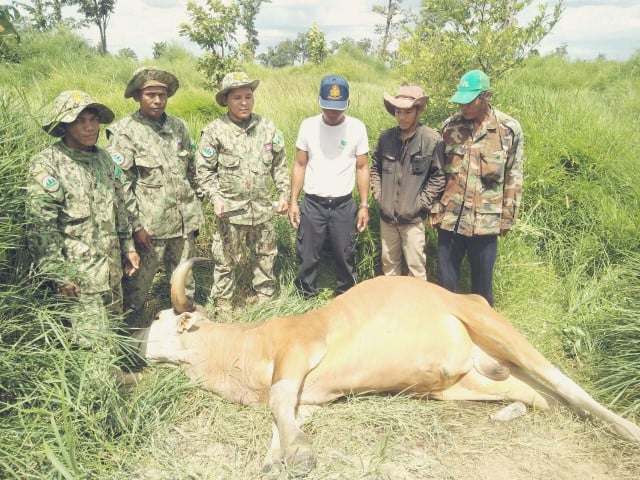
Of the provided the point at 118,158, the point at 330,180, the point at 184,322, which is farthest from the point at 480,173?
the point at 118,158

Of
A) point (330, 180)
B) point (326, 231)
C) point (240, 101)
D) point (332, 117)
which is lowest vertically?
point (326, 231)

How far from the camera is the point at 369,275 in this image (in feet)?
17.0

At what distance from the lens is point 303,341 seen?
3.18 meters

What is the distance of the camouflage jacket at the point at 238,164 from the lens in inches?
168

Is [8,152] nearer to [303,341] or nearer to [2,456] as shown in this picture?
[2,456]

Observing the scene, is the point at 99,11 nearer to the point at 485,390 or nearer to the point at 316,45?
the point at 316,45

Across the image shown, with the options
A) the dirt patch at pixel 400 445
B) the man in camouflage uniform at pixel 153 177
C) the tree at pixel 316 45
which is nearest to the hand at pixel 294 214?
the man in camouflage uniform at pixel 153 177

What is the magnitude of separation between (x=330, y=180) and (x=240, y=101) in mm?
1056

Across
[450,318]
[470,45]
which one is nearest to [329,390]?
[450,318]

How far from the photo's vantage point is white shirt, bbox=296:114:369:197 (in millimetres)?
4297

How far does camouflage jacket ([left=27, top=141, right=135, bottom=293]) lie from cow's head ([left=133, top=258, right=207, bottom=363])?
47 cm

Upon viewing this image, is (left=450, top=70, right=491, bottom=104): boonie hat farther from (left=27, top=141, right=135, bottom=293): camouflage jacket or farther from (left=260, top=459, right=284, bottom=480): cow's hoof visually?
(left=260, top=459, right=284, bottom=480): cow's hoof

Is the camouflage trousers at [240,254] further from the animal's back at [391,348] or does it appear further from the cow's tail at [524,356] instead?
the cow's tail at [524,356]

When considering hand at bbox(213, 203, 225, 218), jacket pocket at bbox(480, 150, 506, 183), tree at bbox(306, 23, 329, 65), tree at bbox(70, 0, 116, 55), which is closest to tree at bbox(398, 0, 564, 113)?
jacket pocket at bbox(480, 150, 506, 183)
